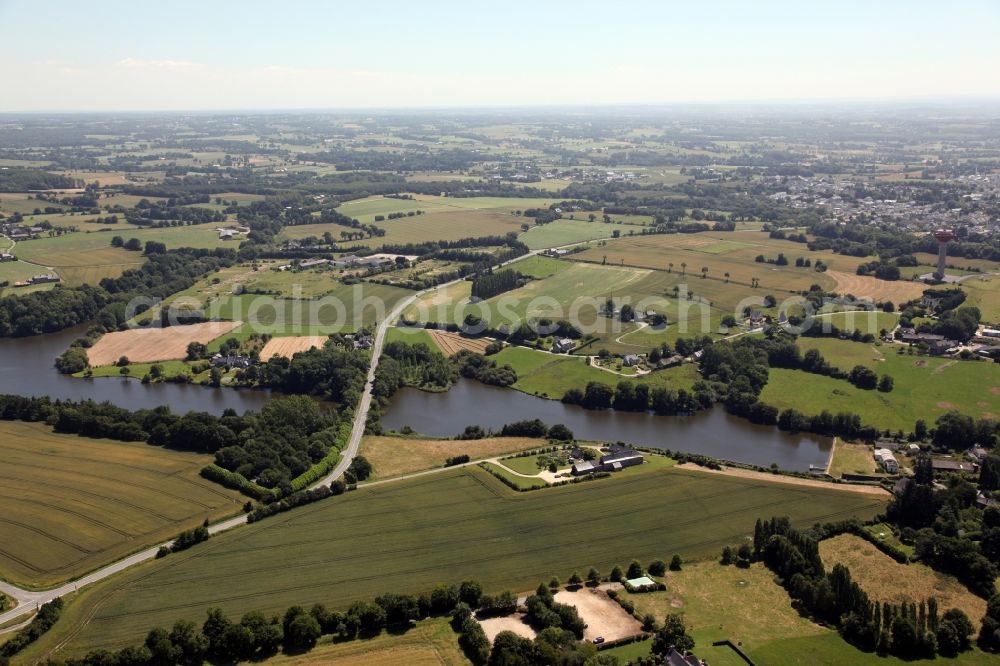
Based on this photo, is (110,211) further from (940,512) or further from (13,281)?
(940,512)

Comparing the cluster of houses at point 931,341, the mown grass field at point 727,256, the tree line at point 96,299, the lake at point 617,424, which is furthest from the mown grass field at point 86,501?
the mown grass field at point 727,256

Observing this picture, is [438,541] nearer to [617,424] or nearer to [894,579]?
[617,424]

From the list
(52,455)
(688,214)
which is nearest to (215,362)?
(52,455)

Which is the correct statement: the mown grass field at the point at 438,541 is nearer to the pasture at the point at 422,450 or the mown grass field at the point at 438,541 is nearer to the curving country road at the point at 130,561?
the curving country road at the point at 130,561

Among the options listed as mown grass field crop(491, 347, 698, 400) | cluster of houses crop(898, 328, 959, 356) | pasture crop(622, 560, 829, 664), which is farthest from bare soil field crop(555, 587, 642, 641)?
cluster of houses crop(898, 328, 959, 356)

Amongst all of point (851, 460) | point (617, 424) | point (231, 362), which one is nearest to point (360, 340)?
point (231, 362)

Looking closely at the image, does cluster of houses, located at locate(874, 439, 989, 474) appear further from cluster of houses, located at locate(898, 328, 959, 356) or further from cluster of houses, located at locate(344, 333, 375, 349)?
cluster of houses, located at locate(344, 333, 375, 349)
